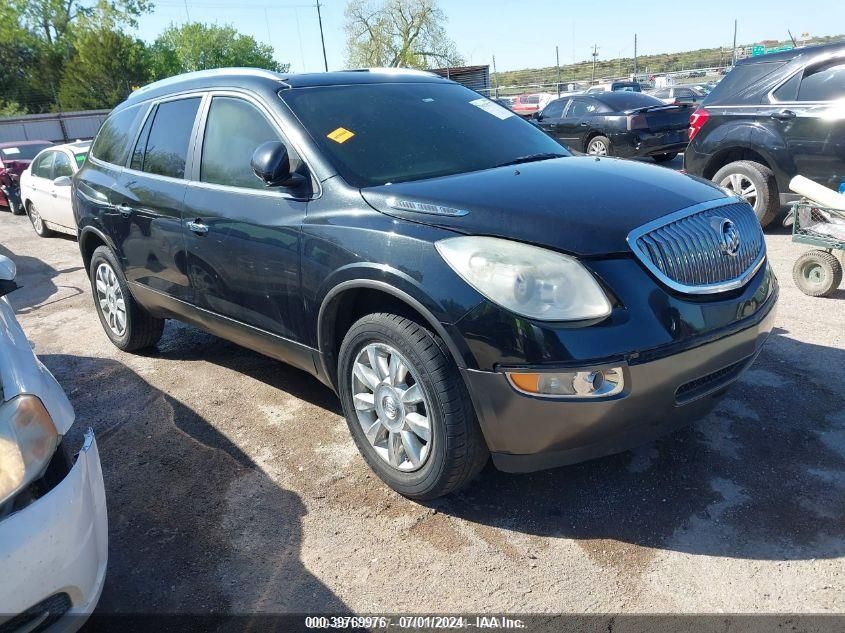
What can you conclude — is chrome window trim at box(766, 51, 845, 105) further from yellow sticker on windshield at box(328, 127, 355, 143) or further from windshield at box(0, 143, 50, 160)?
windshield at box(0, 143, 50, 160)

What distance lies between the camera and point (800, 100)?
272 inches

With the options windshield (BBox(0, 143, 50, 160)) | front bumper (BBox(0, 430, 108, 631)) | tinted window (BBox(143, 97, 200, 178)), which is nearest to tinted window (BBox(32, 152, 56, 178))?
windshield (BBox(0, 143, 50, 160))

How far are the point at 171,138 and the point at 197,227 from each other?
808 millimetres

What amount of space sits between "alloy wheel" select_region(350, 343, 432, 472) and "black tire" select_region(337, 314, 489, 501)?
0.04m

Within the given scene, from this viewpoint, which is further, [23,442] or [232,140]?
[232,140]

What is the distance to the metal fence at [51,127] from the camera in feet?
112

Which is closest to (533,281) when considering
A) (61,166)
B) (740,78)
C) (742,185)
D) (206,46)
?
(742,185)

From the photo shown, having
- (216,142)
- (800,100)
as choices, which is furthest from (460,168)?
(800,100)

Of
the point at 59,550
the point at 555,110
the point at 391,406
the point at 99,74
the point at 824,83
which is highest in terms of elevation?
the point at 99,74

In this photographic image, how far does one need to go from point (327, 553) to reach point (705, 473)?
5.53 feet

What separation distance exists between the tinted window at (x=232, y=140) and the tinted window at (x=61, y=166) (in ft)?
23.9

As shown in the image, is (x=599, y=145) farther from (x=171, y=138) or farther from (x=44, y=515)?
(x=44, y=515)

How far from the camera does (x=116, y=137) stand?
493 centimetres

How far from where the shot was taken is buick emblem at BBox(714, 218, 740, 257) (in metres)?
2.79
